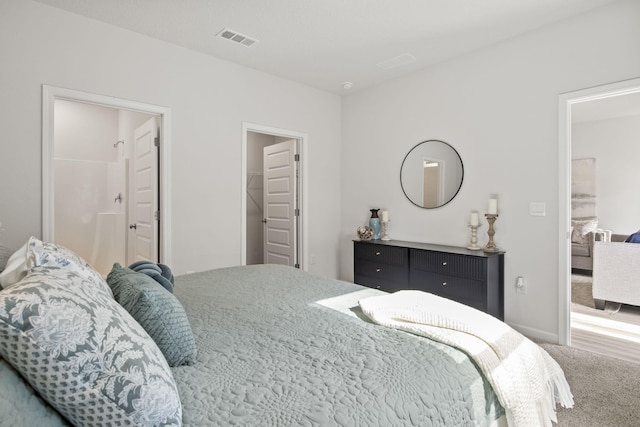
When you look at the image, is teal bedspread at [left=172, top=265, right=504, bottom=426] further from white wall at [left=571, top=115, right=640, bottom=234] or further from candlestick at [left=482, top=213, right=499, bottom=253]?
white wall at [left=571, top=115, right=640, bottom=234]

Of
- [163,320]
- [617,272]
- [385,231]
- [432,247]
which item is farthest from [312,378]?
[617,272]

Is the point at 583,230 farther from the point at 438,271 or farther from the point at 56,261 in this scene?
the point at 56,261

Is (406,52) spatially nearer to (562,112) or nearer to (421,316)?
(562,112)

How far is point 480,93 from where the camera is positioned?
3453mm

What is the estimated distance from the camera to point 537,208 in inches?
121

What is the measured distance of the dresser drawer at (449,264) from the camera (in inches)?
122

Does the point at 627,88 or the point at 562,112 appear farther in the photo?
the point at 562,112

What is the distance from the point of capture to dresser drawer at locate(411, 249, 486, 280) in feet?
10.1

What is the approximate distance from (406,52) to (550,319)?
2826mm

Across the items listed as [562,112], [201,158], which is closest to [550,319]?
[562,112]

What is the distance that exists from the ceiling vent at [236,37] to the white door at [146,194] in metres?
1.06

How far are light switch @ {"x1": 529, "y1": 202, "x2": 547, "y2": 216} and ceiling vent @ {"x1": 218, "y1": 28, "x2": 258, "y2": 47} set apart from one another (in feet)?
9.68

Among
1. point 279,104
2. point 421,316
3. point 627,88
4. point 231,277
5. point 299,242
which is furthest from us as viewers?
point 299,242

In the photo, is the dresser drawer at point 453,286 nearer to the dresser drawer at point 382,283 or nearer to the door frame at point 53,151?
the dresser drawer at point 382,283
